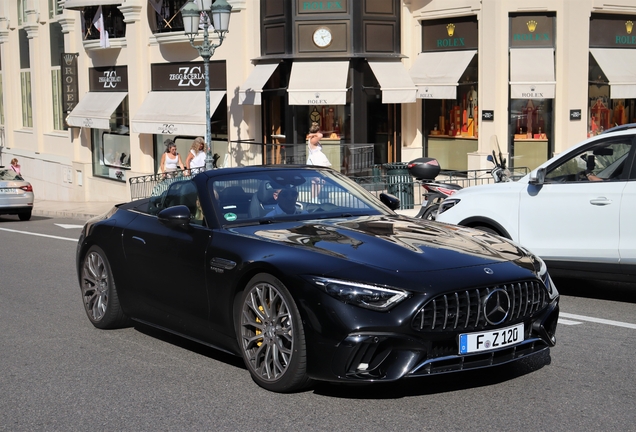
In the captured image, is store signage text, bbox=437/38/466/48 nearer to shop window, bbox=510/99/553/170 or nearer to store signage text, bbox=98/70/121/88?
shop window, bbox=510/99/553/170

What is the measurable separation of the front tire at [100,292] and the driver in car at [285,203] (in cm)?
175

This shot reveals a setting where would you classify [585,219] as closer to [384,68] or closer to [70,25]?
[384,68]

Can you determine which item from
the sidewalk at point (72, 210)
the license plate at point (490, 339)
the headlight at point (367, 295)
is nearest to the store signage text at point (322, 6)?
the sidewalk at point (72, 210)

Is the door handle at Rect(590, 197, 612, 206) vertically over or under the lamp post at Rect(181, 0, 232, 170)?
under

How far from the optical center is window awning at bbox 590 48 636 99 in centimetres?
2336

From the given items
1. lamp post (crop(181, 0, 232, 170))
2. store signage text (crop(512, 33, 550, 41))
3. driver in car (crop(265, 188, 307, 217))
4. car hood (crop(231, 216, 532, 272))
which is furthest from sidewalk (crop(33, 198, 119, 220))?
car hood (crop(231, 216, 532, 272))

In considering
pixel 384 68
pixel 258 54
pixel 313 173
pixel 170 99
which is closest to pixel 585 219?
pixel 313 173

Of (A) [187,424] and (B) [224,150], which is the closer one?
(A) [187,424]

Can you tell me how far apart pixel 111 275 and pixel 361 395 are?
9.59 ft

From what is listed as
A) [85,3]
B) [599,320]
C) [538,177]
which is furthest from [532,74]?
[599,320]

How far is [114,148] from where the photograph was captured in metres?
33.3

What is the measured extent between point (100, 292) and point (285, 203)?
2092 millimetres

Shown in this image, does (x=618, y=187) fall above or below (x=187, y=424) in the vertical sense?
above

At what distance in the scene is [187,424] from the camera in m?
5.43
